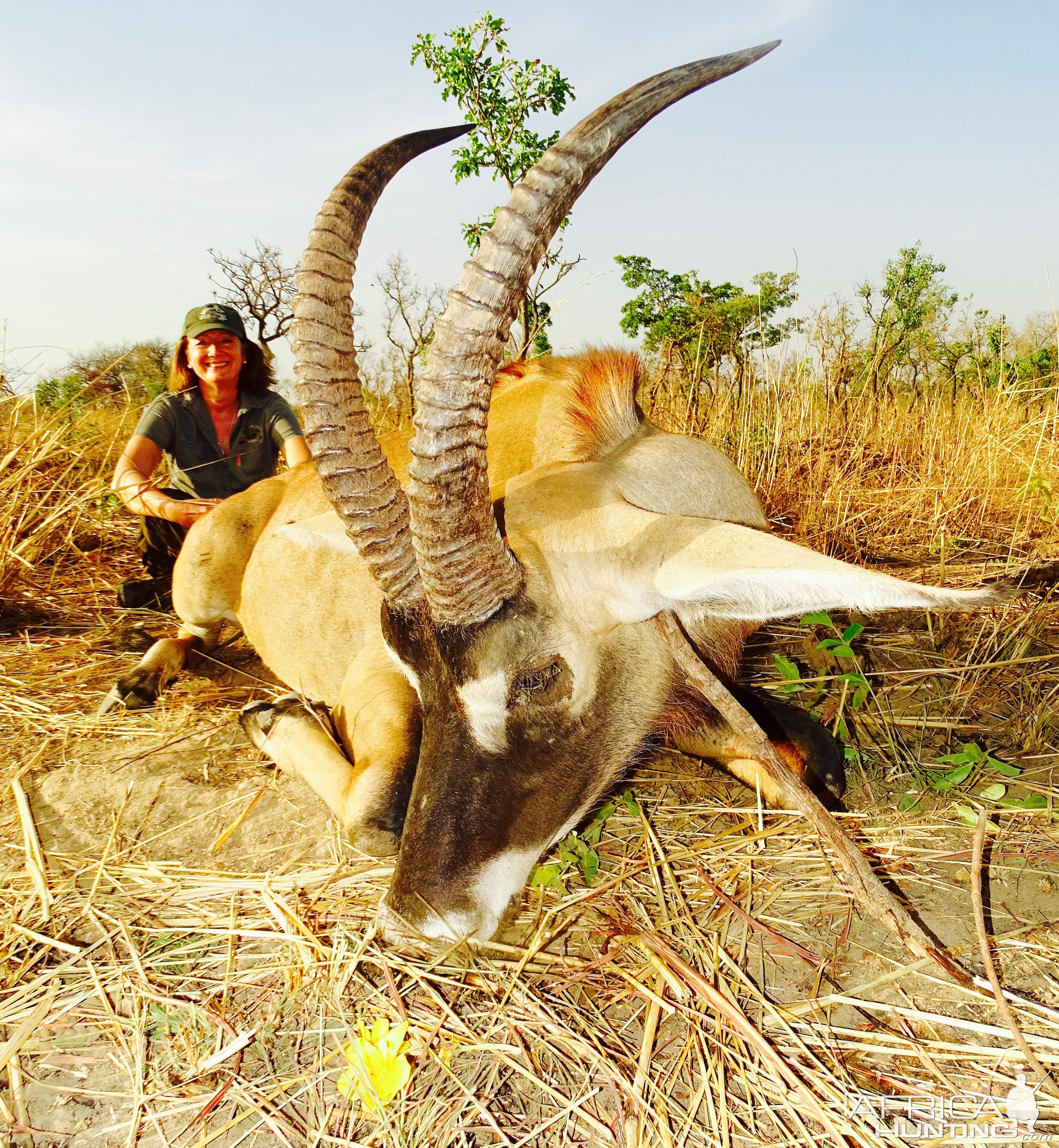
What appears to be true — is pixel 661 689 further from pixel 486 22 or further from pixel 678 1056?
pixel 486 22

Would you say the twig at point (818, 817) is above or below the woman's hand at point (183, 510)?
below

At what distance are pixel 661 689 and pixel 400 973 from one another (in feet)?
4.03

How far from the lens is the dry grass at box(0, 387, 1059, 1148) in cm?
183

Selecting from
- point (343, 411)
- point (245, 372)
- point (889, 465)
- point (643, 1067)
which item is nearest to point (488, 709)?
point (643, 1067)

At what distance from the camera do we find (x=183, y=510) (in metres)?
5.50

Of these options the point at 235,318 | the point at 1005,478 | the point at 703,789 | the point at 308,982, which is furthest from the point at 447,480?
the point at 1005,478

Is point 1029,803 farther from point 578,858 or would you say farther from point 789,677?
point 578,858

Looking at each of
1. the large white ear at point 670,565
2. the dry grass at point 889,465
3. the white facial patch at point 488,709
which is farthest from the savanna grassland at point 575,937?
the large white ear at point 670,565

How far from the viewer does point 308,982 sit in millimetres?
2248

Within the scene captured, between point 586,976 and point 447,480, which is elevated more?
point 447,480

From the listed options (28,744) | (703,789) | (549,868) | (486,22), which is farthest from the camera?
(486,22)

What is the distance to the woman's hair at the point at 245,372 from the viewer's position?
246 inches

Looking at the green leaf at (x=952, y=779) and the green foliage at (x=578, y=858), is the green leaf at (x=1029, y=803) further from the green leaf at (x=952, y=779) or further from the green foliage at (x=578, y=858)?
the green foliage at (x=578, y=858)

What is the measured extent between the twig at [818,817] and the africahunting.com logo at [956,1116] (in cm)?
34
